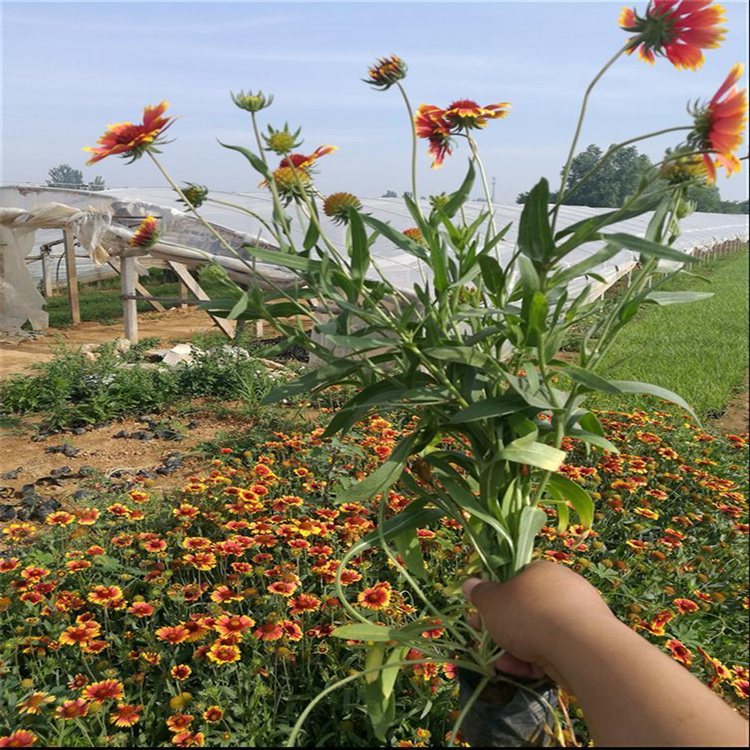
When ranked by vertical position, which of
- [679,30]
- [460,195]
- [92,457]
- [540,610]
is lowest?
[92,457]

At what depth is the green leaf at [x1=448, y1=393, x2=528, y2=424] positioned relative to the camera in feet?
3.24

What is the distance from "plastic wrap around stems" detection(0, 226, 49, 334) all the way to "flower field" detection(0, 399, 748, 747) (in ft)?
15.7

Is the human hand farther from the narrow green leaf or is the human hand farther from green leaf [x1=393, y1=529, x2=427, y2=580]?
green leaf [x1=393, y1=529, x2=427, y2=580]

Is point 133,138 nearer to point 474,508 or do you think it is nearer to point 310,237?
point 310,237

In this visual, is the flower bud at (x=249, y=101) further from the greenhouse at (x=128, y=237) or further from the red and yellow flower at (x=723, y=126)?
the greenhouse at (x=128, y=237)

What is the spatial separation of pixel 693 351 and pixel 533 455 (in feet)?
18.6

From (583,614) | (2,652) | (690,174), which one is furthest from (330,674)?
(690,174)

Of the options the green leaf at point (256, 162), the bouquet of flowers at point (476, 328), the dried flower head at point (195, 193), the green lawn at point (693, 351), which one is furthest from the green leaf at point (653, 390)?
the green lawn at point (693, 351)

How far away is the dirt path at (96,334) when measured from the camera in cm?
560

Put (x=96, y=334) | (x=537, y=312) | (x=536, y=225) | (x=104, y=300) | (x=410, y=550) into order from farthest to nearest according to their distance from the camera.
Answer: (x=104, y=300) → (x=96, y=334) → (x=410, y=550) → (x=537, y=312) → (x=536, y=225)

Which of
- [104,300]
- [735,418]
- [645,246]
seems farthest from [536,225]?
[104,300]

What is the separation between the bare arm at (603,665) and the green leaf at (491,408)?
0.70 ft

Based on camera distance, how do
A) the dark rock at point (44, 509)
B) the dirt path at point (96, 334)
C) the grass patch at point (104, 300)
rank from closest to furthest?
1. the dark rock at point (44, 509)
2. the dirt path at point (96, 334)
3. the grass patch at point (104, 300)

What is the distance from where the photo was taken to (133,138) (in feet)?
3.55
